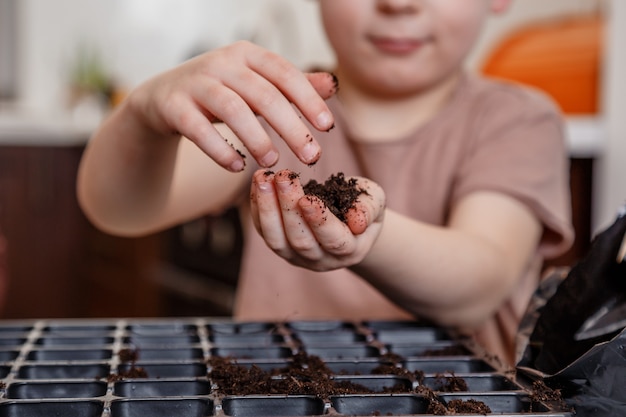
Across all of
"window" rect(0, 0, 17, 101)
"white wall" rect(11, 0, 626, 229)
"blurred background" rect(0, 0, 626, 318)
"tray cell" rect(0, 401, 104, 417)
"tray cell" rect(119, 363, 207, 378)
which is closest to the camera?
"tray cell" rect(0, 401, 104, 417)

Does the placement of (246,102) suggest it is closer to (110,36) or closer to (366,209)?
(366,209)

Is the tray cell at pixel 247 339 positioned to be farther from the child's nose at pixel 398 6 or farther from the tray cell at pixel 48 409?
the child's nose at pixel 398 6

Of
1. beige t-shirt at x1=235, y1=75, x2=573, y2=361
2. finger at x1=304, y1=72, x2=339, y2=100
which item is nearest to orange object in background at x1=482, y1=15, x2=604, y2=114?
beige t-shirt at x1=235, y1=75, x2=573, y2=361

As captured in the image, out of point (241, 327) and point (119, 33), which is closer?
point (241, 327)

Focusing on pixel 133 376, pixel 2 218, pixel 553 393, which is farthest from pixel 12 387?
pixel 2 218

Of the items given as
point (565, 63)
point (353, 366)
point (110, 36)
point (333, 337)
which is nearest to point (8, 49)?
point (110, 36)

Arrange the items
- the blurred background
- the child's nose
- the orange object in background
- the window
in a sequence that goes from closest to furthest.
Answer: the child's nose → the blurred background → the orange object in background → the window

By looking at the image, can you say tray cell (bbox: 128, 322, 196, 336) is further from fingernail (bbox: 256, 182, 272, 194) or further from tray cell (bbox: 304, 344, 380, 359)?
fingernail (bbox: 256, 182, 272, 194)
